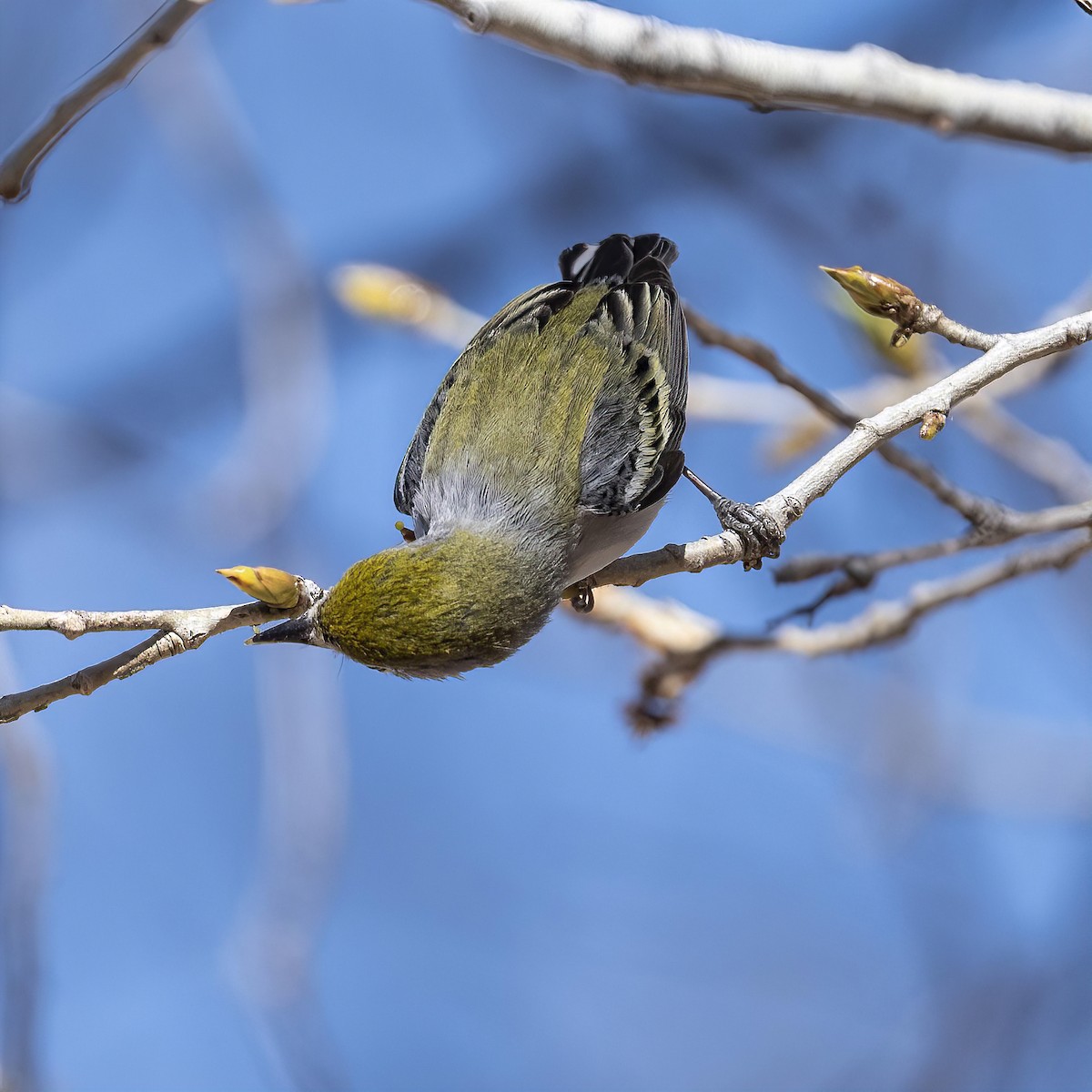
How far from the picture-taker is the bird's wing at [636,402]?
4285 mm

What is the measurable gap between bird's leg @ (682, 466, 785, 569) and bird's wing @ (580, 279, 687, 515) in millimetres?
302

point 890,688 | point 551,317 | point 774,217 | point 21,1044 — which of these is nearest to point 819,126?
point 774,217

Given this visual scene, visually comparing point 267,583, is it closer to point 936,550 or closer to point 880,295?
point 880,295

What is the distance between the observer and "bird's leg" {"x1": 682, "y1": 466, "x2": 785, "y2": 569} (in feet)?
10.9

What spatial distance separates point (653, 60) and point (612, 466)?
162 cm

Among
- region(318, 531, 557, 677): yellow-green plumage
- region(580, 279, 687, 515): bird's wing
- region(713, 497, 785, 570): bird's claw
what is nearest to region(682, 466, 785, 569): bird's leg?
region(713, 497, 785, 570): bird's claw

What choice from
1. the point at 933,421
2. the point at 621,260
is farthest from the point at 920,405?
the point at 621,260

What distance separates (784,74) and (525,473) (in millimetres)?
1586

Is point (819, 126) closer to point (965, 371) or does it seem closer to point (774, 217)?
point (774, 217)

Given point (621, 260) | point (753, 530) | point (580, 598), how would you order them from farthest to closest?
1. point (621, 260)
2. point (580, 598)
3. point (753, 530)

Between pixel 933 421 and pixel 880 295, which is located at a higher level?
pixel 880 295

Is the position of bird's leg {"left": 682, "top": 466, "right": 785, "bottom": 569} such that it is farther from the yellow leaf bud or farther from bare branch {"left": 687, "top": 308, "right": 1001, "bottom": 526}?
the yellow leaf bud

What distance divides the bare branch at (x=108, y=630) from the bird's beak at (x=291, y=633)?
651mm

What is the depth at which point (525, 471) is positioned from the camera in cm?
416
